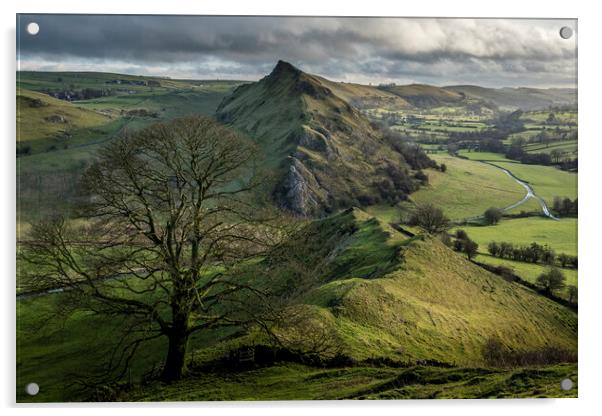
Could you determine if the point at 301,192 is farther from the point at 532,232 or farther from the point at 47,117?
the point at 47,117

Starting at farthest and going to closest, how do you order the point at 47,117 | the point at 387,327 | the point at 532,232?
1. the point at 532,232
2. the point at 47,117
3. the point at 387,327

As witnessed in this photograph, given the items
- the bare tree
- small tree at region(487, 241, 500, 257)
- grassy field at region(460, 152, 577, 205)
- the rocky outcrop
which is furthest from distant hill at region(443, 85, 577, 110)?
the bare tree

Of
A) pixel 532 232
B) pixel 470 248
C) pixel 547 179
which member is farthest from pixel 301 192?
pixel 547 179

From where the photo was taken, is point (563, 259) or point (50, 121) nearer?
point (563, 259)

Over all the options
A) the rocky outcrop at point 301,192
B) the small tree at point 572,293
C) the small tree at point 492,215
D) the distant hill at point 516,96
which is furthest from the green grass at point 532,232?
the rocky outcrop at point 301,192

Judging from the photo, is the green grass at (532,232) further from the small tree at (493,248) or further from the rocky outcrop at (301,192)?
the rocky outcrop at (301,192)

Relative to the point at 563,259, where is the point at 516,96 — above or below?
above

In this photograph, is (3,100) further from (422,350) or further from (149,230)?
(422,350)

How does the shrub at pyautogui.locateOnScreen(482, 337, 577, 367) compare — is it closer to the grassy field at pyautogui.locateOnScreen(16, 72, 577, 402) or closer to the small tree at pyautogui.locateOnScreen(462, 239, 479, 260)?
the grassy field at pyautogui.locateOnScreen(16, 72, 577, 402)
